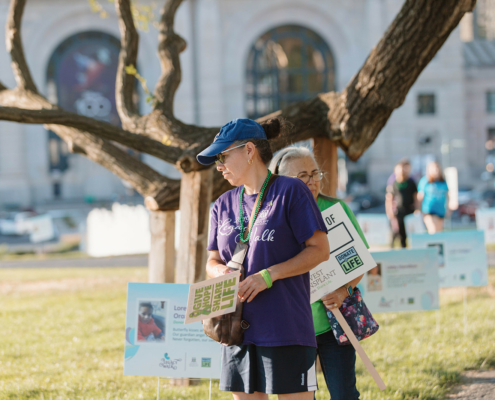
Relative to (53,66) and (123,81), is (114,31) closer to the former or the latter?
(53,66)

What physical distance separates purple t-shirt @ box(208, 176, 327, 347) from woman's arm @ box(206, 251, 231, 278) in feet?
0.35

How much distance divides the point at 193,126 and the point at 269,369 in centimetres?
334

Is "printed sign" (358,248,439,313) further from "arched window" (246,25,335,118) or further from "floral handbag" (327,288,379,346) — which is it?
"arched window" (246,25,335,118)

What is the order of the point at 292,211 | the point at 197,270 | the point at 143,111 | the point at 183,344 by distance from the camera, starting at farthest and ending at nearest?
the point at 143,111, the point at 197,270, the point at 183,344, the point at 292,211

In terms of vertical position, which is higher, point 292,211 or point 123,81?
point 123,81

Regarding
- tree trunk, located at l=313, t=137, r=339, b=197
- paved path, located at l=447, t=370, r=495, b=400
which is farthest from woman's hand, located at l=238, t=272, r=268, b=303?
tree trunk, located at l=313, t=137, r=339, b=197

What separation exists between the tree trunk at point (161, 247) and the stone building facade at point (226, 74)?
4118 cm

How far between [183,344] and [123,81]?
327 cm

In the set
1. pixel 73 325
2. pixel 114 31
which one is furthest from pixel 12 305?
pixel 114 31

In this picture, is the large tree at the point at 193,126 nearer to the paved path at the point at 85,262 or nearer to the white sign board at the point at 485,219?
the white sign board at the point at 485,219

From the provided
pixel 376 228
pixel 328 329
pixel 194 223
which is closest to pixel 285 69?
pixel 376 228

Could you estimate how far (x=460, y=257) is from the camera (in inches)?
267

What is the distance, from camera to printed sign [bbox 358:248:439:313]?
5719 millimetres

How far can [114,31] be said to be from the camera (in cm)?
4988
